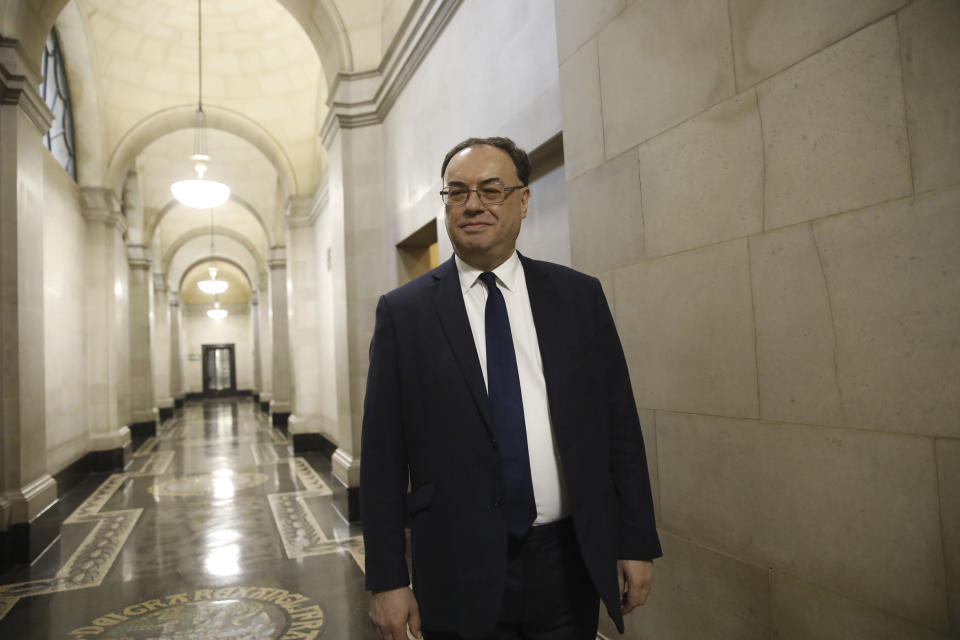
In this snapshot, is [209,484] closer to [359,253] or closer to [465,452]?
[359,253]

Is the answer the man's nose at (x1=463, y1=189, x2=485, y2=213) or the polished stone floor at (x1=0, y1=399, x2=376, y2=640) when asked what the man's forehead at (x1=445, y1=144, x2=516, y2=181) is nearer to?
the man's nose at (x1=463, y1=189, x2=485, y2=213)

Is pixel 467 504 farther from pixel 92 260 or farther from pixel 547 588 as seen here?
pixel 92 260

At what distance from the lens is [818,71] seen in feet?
6.39

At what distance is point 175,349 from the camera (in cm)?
2786

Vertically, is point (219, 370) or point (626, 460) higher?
point (219, 370)

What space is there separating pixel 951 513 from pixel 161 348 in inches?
995

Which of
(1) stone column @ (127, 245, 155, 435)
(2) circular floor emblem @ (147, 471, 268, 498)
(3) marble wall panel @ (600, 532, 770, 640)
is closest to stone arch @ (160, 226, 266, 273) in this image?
(1) stone column @ (127, 245, 155, 435)

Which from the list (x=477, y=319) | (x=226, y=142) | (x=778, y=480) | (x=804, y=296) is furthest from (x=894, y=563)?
(x=226, y=142)

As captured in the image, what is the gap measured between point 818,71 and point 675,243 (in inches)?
34.2

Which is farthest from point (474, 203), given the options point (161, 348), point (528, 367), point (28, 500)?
point (161, 348)

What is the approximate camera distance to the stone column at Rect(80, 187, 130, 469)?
36.9 ft

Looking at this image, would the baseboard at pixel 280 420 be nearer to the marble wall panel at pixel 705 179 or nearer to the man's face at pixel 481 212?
the marble wall panel at pixel 705 179

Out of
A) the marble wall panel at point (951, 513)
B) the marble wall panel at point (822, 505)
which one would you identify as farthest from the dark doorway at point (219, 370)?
the marble wall panel at point (951, 513)

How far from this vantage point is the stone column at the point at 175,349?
88.8 feet
